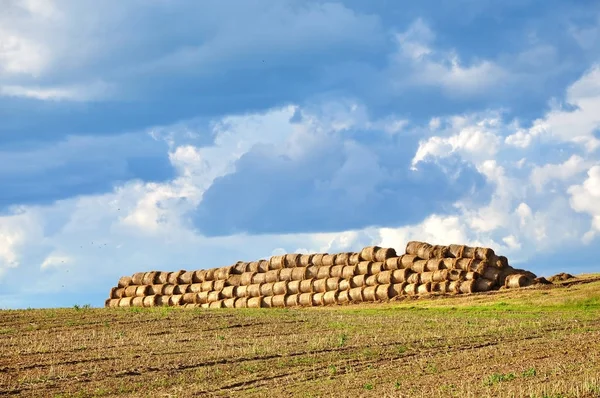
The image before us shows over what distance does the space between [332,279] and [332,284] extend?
1.13 ft

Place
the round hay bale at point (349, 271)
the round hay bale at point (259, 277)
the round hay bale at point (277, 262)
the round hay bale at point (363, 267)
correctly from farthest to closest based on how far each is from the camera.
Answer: the round hay bale at point (259, 277), the round hay bale at point (277, 262), the round hay bale at point (349, 271), the round hay bale at point (363, 267)

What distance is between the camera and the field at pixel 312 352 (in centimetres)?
1800

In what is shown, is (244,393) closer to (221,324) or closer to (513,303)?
(221,324)

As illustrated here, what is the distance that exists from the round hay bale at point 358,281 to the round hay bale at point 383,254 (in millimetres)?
1157

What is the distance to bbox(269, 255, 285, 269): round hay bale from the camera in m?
47.7

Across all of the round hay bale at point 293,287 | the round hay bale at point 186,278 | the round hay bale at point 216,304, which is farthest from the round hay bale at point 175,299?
the round hay bale at point 293,287

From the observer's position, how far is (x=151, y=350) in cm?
2486

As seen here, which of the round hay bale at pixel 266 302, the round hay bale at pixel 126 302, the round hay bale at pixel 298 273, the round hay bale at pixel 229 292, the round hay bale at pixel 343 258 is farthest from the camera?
the round hay bale at pixel 126 302

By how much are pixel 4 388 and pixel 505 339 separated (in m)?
13.9

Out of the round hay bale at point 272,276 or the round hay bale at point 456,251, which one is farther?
the round hay bale at point 272,276

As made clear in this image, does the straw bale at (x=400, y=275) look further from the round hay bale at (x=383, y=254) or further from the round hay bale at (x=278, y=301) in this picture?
the round hay bale at (x=278, y=301)

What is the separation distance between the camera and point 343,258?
148 ft

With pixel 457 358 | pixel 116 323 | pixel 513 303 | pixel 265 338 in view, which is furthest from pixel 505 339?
pixel 116 323

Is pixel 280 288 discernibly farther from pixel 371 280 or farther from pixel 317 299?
pixel 371 280
